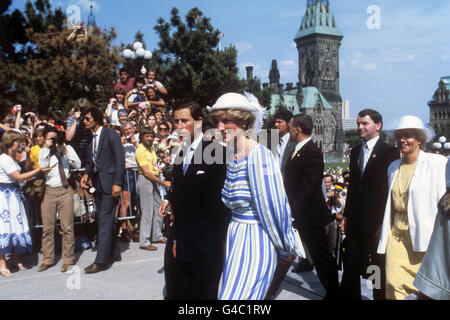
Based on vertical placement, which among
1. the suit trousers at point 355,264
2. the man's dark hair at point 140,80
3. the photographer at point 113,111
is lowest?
the suit trousers at point 355,264

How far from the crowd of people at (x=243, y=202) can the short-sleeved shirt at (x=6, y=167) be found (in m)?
0.01

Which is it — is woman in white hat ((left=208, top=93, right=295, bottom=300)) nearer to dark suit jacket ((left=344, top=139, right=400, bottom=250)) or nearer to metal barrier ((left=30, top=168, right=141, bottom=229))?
dark suit jacket ((left=344, top=139, right=400, bottom=250))

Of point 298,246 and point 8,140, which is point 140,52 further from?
point 298,246

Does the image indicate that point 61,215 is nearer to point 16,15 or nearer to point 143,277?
point 143,277

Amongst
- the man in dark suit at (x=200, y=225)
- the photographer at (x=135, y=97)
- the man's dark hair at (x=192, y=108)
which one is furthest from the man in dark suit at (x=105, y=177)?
the photographer at (x=135, y=97)

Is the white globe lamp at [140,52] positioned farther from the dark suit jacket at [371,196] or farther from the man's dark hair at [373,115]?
the dark suit jacket at [371,196]

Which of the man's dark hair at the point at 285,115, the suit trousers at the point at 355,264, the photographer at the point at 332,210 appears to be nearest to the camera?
the suit trousers at the point at 355,264

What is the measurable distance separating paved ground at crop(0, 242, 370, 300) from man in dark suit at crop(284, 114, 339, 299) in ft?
1.22

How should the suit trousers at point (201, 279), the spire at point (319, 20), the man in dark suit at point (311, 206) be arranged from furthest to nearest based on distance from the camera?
the spire at point (319, 20) < the man in dark suit at point (311, 206) < the suit trousers at point (201, 279)

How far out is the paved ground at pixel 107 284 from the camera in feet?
17.4

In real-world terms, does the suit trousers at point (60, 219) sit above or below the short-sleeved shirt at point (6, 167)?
below

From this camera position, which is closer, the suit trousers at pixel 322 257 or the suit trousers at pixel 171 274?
the suit trousers at pixel 171 274
